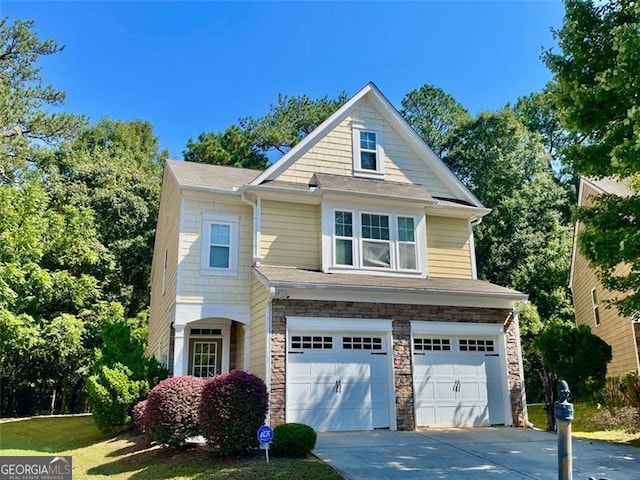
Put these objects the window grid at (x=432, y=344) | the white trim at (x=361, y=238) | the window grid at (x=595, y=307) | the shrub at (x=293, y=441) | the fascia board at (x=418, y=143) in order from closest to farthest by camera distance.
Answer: the shrub at (x=293, y=441)
the window grid at (x=432, y=344)
the white trim at (x=361, y=238)
the fascia board at (x=418, y=143)
the window grid at (x=595, y=307)

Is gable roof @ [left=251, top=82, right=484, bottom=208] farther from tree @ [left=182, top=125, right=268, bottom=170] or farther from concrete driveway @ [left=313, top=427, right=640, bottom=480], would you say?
→ tree @ [left=182, top=125, right=268, bottom=170]

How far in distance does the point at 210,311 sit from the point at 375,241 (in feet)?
15.7

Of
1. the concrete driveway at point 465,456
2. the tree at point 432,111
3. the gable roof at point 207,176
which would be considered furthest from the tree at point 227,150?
the concrete driveway at point 465,456

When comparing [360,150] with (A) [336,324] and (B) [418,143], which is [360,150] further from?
(A) [336,324]

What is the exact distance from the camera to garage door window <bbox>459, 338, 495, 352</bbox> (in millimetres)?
13055

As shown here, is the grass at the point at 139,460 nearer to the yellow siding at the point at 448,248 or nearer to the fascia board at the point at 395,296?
the fascia board at the point at 395,296

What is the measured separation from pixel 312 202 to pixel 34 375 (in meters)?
19.1

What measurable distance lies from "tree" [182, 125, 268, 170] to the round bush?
22.1 m

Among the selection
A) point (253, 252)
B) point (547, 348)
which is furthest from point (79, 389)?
point (547, 348)

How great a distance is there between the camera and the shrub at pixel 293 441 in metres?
8.80

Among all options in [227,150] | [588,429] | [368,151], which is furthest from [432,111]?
[588,429]

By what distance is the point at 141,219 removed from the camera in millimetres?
26234

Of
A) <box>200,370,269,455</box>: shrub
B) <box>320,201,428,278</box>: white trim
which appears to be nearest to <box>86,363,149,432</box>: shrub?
<box>200,370,269,455</box>: shrub

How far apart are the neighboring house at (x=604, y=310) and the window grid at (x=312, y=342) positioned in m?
8.89
